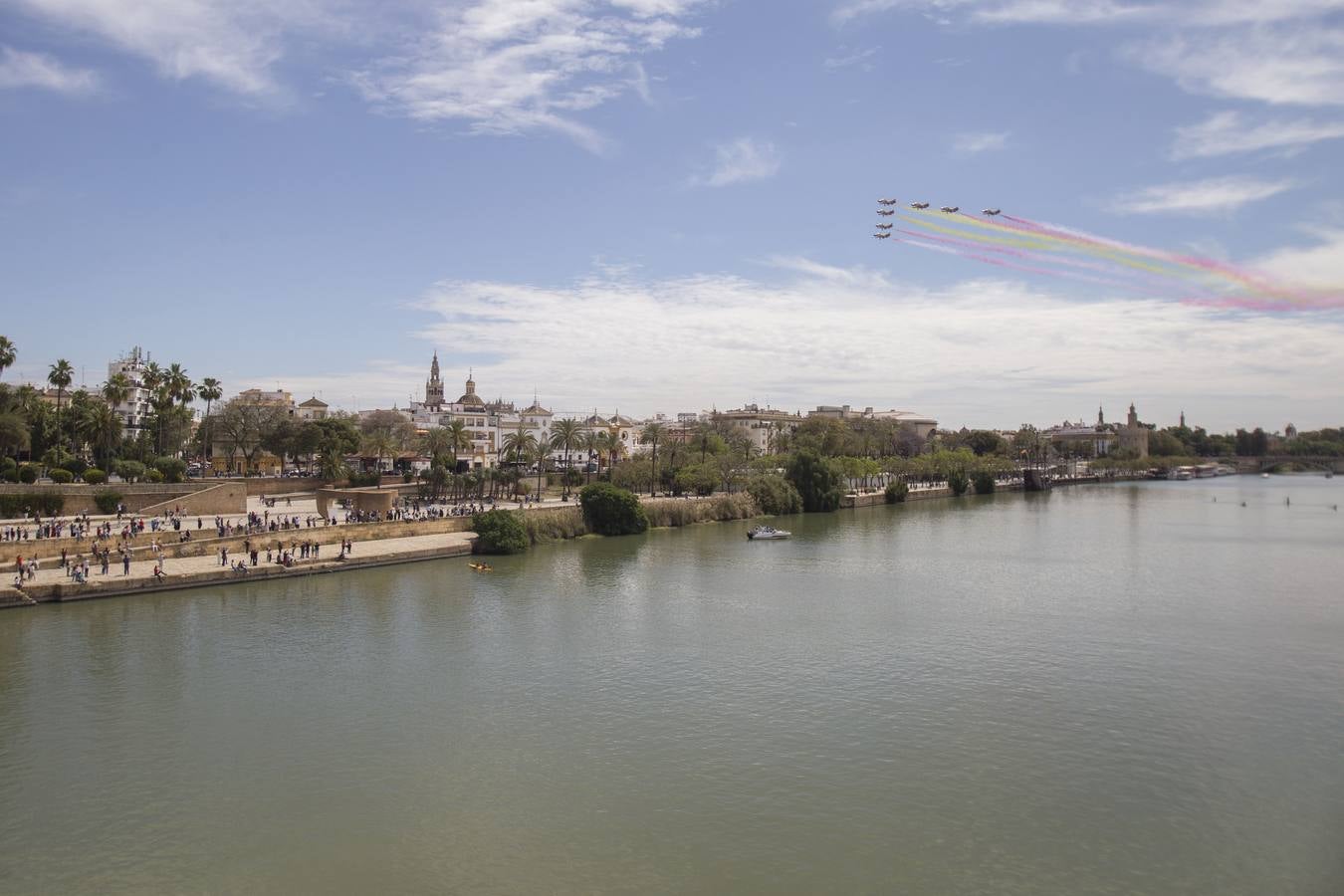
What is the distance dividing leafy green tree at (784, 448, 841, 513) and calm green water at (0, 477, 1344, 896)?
40377 millimetres

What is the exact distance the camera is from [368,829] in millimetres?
17438

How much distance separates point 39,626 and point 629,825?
24943mm

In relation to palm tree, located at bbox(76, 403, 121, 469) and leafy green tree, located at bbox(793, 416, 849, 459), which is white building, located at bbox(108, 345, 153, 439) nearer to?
palm tree, located at bbox(76, 403, 121, 469)

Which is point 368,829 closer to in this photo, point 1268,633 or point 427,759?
point 427,759

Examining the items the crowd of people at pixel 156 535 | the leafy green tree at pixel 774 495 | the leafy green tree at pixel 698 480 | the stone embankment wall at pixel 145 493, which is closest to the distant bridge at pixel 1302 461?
the leafy green tree at pixel 774 495

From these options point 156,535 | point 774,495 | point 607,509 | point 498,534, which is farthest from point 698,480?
A: point 156,535

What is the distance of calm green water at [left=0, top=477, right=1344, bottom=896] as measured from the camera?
16.4 m

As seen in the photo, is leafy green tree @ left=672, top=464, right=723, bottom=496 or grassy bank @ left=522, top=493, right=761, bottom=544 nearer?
grassy bank @ left=522, top=493, right=761, bottom=544

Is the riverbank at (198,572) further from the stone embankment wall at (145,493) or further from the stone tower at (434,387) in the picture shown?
the stone tower at (434,387)

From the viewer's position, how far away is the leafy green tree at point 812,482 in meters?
81.5

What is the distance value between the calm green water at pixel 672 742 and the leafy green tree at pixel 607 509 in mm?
20527

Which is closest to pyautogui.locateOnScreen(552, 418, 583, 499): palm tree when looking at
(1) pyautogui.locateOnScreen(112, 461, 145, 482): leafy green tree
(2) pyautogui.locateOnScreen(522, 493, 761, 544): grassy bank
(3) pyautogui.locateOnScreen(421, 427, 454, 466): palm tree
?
(3) pyautogui.locateOnScreen(421, 427, 454, 466): palm tree

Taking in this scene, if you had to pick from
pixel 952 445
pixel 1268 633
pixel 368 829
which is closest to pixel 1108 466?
pixel 952 445

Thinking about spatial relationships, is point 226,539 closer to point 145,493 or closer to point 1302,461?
point 145,493
